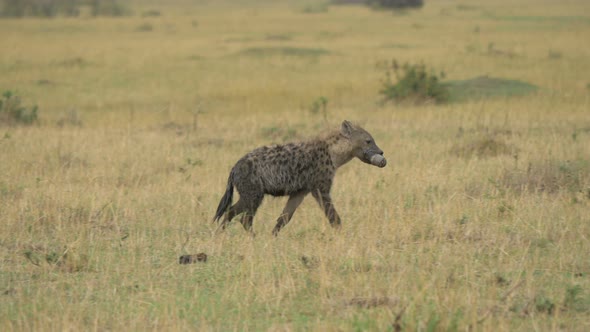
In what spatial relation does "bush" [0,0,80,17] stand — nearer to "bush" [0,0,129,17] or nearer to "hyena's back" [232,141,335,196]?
"bush" [0,0,129,17]

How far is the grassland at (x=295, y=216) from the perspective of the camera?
4957 millimetres

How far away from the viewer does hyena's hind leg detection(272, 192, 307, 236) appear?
6.88 metres

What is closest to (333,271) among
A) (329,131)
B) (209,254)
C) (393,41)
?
(209,254)

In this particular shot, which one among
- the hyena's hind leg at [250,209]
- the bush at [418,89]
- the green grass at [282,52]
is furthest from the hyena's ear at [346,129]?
the green grass at [282,52]

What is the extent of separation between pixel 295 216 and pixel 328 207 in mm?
856

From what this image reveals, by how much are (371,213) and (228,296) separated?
96.6 inches

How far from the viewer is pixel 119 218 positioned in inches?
294

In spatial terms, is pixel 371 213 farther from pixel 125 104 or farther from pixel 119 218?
pixel 125 104

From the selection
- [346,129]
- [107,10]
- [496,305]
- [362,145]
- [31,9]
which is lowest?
[107,10]

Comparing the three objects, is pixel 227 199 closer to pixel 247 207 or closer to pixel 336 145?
pixel 247 207

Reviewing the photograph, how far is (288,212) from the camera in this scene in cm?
698

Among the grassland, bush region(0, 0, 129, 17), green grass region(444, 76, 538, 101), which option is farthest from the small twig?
bush region(0, 0, 129, 17)

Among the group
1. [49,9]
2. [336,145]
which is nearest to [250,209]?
[336,145]

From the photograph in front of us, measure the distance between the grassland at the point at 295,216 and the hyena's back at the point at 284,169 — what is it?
375mm
